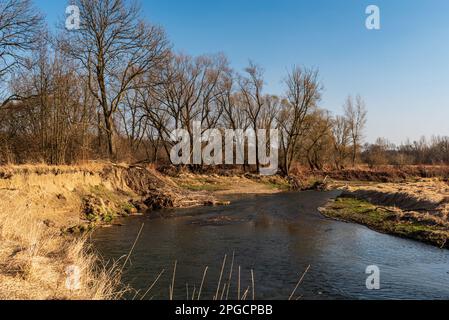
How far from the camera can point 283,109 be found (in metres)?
58.2

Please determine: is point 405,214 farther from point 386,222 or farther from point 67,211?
point 67,211

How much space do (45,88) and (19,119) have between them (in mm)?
2574

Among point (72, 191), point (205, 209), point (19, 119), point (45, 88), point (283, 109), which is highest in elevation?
point (283, 109)

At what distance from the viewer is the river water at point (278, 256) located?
346 inches

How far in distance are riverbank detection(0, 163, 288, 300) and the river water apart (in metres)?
1.34

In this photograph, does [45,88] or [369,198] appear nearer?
[45,88]

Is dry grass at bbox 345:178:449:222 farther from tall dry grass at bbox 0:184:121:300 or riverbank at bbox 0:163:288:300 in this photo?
tall dry grass at bbox 0:184:121:300

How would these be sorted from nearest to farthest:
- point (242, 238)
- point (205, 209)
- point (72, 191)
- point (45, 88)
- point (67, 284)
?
point (67, 284)
point (242, 238)
point (72, 191)
point (45, 88)
point (205, 209)

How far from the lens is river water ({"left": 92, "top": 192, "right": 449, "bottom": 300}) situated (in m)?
8.79

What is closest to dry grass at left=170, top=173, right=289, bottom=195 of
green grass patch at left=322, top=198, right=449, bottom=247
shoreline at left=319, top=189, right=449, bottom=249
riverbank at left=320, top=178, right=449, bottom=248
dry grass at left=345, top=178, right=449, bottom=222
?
dry grass at left=345, top=178, right=449, bottom=222

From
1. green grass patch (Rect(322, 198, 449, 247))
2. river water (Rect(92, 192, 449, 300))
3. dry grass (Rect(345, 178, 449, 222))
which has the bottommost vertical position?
river water (Rect(92, 192, 449, 300))

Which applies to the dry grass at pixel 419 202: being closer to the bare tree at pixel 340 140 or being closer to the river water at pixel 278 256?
the river water at pixel 278 256

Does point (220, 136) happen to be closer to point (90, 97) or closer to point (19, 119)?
point (90, 97)

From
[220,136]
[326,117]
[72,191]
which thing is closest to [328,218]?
[72,191]
